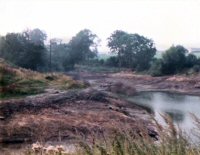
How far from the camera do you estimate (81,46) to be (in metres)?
69.9

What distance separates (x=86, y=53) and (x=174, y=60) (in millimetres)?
20880

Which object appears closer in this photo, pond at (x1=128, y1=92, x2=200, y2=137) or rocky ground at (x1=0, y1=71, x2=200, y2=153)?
rocky ground at (x1=0, y1=71, x2=200, y2=153)

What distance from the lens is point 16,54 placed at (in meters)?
45.8

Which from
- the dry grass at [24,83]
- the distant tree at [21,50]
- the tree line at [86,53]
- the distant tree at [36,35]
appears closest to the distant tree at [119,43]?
the tree line at [86,53]

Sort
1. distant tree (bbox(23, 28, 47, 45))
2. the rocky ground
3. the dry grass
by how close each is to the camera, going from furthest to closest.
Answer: distant tree (bbox(23, 28, 47, 45)) < the dry grass < the rocky ground

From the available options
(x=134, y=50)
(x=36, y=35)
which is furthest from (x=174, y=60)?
(x=36, y=35)

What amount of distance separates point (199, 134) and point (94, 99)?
23914 millimetres

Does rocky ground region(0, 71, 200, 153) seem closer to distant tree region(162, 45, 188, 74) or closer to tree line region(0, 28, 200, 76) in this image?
tree line region(0, 28, 200, 76)

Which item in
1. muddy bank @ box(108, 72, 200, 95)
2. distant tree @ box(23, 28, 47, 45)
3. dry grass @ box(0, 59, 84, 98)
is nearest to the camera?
dry grass @ box(0, 59, 84, 98)

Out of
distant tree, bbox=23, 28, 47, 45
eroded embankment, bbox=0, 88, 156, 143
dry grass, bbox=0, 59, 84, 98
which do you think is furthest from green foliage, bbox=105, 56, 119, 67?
eroded embankment, bbox=0, 88, 156, 143

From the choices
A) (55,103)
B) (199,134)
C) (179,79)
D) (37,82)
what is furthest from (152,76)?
(199,134)

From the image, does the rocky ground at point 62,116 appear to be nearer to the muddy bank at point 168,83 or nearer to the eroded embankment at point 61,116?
the eroded embankment at point 61,116

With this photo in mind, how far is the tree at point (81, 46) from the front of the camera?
68.4 m

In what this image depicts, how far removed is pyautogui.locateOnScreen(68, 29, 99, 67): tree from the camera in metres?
68.4
